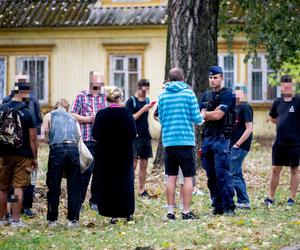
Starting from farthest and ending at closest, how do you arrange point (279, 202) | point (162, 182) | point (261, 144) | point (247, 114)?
point (261, 144), point (162, 182), point (279, 202), point (247, 114)

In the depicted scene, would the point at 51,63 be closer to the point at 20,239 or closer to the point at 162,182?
the point at 162,182

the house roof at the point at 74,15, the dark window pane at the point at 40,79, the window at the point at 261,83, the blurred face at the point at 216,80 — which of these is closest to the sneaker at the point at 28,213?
Result: the blurred face at the point at 216,80

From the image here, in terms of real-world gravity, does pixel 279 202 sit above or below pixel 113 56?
below

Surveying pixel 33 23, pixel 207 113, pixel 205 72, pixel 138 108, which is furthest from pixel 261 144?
pixel 207 113

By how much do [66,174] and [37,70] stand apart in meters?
24.1

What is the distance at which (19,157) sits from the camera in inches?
508

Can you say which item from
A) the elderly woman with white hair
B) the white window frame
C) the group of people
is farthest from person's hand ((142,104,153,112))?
the white window frame

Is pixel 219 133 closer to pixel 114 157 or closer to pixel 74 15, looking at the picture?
pixel 114 157

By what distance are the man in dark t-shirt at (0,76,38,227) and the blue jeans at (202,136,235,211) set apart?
2439 millimetres

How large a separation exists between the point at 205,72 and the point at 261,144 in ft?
42.1

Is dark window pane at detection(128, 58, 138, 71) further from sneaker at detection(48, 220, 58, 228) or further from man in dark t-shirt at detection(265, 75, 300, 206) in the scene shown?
sneaker at detection(48, 220, 58, 228)

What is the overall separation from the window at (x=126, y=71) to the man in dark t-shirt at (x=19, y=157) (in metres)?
22.8

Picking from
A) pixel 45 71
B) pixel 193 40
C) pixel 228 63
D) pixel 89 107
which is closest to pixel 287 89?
pixel 89 107

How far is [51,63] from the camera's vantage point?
119ft
